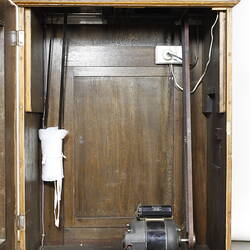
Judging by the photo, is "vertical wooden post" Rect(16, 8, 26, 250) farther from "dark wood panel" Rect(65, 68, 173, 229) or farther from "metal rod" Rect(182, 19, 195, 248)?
"metal rod" Rect(182, 19, 195, 248)

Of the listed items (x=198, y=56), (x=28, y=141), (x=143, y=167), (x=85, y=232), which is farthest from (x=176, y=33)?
(x=85, y=232)

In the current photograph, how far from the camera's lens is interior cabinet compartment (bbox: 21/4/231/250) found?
255 centimetres

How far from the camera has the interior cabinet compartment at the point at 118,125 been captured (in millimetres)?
2551

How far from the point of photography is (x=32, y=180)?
7.54ft

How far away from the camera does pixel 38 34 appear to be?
2359mm

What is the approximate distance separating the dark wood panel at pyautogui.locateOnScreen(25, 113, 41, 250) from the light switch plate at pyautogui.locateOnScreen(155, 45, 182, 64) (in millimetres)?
824

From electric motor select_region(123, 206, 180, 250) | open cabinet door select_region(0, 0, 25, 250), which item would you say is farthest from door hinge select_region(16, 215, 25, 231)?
electric motor select_region(123, 206, 180, 250)

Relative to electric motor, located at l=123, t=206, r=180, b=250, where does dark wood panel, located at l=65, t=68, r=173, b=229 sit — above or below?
above

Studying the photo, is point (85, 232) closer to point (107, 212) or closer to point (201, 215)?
point (107, 212)
